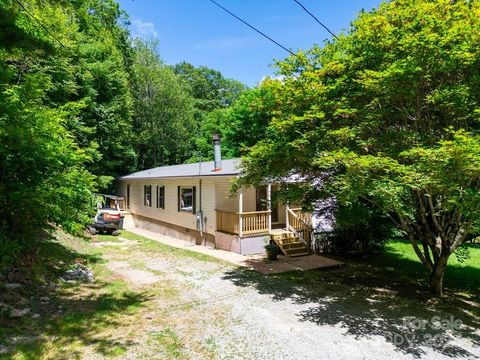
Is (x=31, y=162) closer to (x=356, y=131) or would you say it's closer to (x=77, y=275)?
(x=77, y=275)

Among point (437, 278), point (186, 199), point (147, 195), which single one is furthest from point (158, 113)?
point (437, 278)

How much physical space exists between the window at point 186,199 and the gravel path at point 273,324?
694cm

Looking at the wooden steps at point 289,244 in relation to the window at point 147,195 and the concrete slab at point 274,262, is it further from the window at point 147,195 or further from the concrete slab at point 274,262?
the window at point 147,195

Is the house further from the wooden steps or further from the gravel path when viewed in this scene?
the gravel path

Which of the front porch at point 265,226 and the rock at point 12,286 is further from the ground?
the front porch at point 265,226

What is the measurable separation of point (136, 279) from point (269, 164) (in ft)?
15.8

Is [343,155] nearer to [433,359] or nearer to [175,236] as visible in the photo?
[433,359]

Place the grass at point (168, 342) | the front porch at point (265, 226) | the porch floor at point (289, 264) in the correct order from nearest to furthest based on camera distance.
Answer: the grass at point (168, 342)
the porch floor at point (289, 264)
the front porch at point (265, 226)

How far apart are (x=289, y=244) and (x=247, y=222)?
1.84 metres

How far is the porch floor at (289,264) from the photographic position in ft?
34.1

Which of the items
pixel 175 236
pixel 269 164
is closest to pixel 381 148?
pixel 269 164

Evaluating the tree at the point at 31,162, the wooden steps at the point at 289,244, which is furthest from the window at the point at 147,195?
the tree at the point at 31,162

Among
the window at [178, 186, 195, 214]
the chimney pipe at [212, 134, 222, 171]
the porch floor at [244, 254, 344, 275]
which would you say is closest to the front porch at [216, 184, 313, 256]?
the porch floor at [244, 254, 344, 275]

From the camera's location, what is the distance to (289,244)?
12.7 meters
